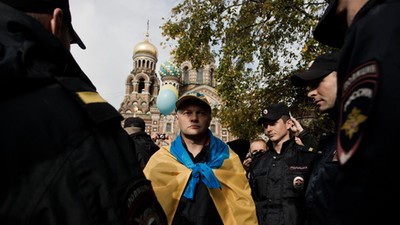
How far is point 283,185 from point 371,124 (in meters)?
3.12

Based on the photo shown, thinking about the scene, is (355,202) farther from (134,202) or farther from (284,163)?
(284,163)

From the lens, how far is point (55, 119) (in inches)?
44.7

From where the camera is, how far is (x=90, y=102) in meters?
1.24

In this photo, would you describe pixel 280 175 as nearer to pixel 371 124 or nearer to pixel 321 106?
pixel 321 106

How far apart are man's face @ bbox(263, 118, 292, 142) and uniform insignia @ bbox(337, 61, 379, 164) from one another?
3342 millimetres

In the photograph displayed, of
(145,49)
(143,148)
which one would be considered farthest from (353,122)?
(145,49)

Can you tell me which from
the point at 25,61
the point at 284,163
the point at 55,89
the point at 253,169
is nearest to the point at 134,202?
the point at 55,89

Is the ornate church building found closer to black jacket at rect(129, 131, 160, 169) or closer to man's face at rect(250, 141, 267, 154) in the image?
man's face at rect(250, 141, 267, 154)

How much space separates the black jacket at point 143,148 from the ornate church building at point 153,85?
40.7m

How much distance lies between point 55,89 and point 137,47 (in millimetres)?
54337

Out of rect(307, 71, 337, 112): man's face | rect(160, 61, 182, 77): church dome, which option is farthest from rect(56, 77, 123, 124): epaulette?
rect(160, 61, 182, 77): church dome

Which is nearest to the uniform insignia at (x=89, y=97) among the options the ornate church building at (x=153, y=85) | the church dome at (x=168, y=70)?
the ornate church building at (x=153, y=85)

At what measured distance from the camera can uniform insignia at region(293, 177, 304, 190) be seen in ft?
11.9

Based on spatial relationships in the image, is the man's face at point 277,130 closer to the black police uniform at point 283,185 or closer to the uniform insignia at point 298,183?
the black police uniform at point 283,185
